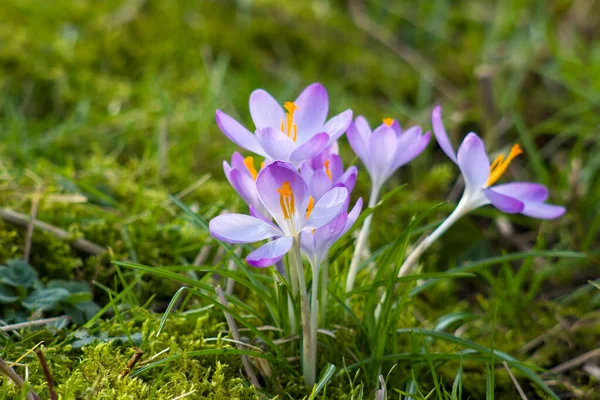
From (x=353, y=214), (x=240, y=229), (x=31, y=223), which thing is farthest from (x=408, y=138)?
(x=31, y=223)

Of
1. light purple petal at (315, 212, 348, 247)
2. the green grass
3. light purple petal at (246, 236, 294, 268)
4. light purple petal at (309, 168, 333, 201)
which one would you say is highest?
light purple petal at (309, 168, 333, 201)

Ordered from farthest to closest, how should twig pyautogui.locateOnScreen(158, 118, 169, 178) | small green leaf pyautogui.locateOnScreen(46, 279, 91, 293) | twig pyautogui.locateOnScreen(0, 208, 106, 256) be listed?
twig pyautogui.locateOnScreen(158, 118, 169, 178) < twig pyautogui.locateOnScreen(0, 208, 106, 256) < small green leaf pyautogui.locateOnScreen(46, 279, 91, 293)

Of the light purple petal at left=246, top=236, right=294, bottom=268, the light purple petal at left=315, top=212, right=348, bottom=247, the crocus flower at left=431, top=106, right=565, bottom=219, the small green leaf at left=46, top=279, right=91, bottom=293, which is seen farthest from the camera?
the small green leaf at left=46, top=279, right=91, bottom=293

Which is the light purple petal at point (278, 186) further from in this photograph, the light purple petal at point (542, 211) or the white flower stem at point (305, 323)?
the light purple petal at point (542, 211)

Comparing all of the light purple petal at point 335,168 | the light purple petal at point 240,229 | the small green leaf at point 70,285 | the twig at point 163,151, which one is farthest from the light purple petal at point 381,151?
the twig at point 163,151

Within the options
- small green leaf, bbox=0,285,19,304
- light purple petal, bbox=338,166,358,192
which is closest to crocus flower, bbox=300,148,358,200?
light purple petal, bbox=338,166,358,192

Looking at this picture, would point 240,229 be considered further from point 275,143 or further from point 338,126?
point 338,126

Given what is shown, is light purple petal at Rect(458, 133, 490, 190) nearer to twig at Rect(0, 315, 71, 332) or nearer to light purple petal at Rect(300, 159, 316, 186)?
light purple petal at Rect(300, 159, 316, 186)

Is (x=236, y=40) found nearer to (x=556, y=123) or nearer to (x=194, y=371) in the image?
(x=556, y=123)
